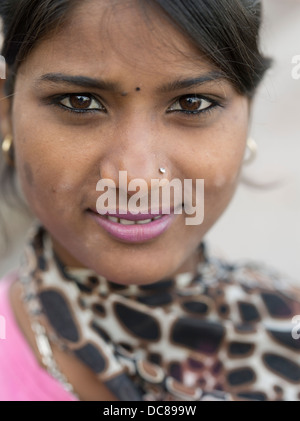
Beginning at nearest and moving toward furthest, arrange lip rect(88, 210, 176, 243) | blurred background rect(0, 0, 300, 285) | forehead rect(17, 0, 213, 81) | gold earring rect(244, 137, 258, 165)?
forehead rect(17, 0, 213, 81) → lip rect(88, 210, 176, 243) → gold earring rect(244, 137, 258, 165) → blurred background rect(0, 0, 300, 285)

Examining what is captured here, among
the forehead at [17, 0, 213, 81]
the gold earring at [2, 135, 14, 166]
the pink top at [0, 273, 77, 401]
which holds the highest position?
the forehead at [17, 0, 213, 81]

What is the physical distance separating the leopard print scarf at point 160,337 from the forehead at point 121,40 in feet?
1.56

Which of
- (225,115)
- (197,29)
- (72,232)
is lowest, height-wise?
(72,232)

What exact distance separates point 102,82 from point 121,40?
8cm

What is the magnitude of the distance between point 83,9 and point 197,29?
20cm

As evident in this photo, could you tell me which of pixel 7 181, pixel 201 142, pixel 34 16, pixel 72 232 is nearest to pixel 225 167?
pixel 201 142

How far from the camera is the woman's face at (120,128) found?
950mm

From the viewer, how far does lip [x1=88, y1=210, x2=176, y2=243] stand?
3.42 feet

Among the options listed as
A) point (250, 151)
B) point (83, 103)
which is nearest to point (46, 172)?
point (83, 103)

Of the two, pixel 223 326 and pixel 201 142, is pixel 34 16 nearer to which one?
pixel 201 142

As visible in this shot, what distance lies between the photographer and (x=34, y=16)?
3.27 feet

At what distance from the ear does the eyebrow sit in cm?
21

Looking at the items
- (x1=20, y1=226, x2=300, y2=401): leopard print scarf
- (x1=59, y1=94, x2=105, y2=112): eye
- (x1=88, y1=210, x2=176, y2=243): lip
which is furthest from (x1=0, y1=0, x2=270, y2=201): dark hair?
(x1=20, y1=226, x2=300, y2=401): leopard print scarf

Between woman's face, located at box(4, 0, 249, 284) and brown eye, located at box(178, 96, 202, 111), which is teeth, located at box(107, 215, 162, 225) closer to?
woman's face, located at box(4, 0, 249, 284)
